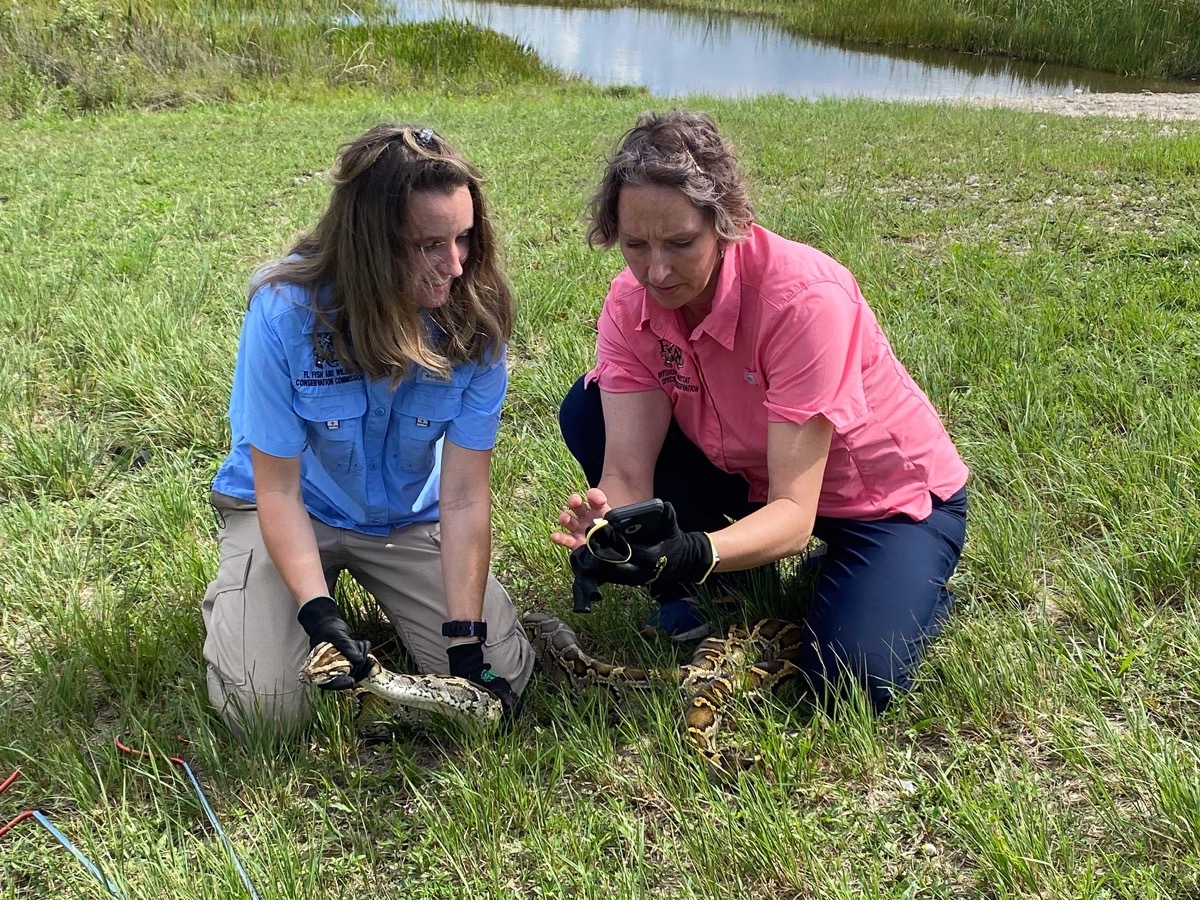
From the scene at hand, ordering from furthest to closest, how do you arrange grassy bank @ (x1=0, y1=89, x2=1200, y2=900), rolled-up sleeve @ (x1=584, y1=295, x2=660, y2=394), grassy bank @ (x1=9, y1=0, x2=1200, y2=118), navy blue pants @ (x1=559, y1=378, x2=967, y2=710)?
grassy bank @ (x1=9, y1=0, x2=1200, y2=118), rolled-up sleeve @ (x1=584, y1=295, x2=660, y2=394), navy blue pants @ (x1=559, y1=378, x2=967, y2=710), grassy bank @ (x1=0, y1=89, x2=1200, y2=900)

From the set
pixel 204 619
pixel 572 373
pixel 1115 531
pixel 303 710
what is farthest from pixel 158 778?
pixel 1115 531

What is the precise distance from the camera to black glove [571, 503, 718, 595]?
93.7 inches

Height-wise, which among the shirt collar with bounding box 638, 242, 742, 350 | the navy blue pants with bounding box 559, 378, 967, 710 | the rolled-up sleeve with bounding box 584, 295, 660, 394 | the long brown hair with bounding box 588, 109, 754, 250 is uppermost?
the long brown hair with bounding box 588, 109, 754, 250

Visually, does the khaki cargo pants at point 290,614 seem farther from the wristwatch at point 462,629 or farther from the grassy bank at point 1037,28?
the grassy bank at point 1037,28

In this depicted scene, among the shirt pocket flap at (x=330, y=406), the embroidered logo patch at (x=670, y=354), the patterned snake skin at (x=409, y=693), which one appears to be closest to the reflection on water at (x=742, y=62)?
the embroidered logo patch at (x=670, y=354)

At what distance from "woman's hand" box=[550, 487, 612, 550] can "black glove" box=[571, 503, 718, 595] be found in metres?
0.11

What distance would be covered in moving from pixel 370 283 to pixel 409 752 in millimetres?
1249

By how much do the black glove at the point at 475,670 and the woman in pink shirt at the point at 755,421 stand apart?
398 millimetres

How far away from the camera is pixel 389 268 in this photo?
8.41 feet

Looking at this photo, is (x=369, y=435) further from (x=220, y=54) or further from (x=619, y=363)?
(x=220, y=54)

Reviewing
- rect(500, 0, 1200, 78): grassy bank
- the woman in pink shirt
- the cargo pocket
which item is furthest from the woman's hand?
rect(500, 0, 1200, 78): grassy bank

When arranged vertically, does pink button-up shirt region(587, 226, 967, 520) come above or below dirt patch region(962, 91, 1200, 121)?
below

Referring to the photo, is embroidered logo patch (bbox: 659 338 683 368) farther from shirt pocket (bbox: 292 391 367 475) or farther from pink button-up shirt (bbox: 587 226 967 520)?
shirt pocket (bbox: 292 391 367 475)

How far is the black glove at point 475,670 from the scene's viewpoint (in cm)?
266
